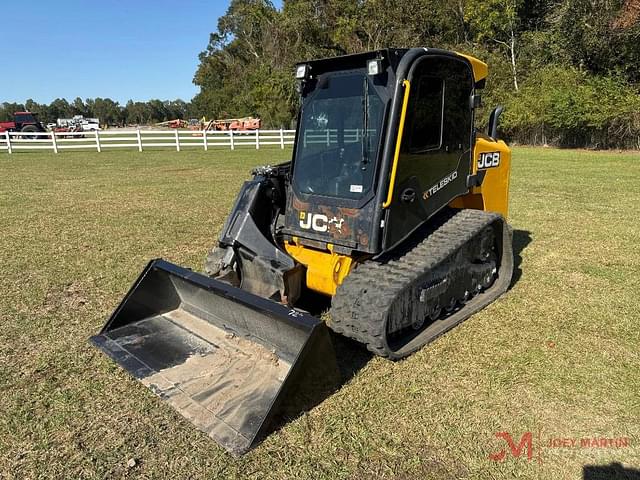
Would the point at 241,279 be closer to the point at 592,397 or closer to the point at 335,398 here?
the point at 335,398

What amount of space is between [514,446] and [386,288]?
1213mm

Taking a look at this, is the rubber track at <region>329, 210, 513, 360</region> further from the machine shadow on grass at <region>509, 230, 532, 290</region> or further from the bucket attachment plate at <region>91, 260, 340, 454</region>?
the machine shadow on grass at <region>509, 230, 532, 290</region>

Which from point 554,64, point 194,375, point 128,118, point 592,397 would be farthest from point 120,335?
point 128,118

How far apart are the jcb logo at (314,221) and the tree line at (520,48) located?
25.1 metres

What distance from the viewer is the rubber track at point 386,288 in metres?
3.26

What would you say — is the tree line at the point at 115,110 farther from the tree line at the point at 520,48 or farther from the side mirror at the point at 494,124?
the side mirror at the point at 494,124

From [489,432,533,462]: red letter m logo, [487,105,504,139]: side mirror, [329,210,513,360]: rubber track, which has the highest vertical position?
[487,105,504,139]: side mirror

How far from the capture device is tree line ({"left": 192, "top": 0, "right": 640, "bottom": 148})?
25.0 m

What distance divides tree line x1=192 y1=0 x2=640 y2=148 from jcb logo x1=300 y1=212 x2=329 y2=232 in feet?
82.4

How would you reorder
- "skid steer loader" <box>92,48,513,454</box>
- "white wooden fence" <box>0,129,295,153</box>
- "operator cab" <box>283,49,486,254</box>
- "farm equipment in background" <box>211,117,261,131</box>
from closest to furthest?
1. "skid steer loader" <box>92,48,513,454</box>
2. "operator cab" <box>283,49,486,254</box>
3. "white wooden fence" <box>0,129,295,153</box>
4. "farm equipment in background" <box>211,117,261,131</box>

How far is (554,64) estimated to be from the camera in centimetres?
2911

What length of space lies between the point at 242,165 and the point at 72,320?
14513mm

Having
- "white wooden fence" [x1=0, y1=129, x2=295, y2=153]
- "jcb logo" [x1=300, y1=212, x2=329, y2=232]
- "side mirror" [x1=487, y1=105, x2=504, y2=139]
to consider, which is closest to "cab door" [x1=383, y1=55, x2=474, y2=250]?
"jcb logo" [x1=300, y1=212, x2=329, y2=232]

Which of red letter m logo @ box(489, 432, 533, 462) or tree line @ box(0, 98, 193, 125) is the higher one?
tree line @ box(0, 98, 193, 125)
